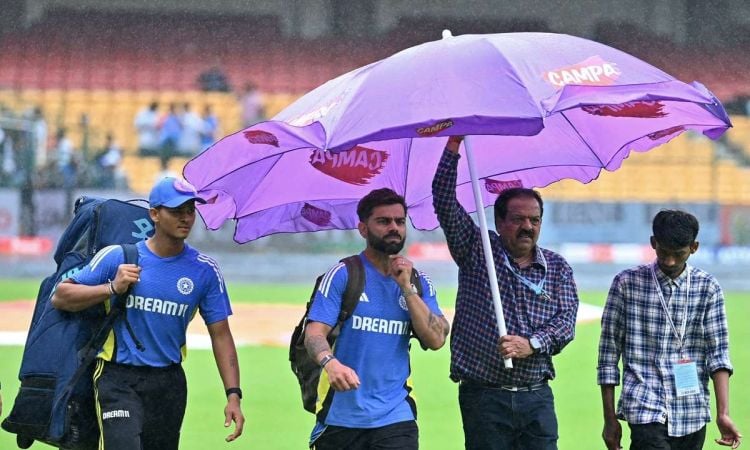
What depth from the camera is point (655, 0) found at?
26.3 m

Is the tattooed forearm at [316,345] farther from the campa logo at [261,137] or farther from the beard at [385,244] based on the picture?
the campa logo at [261,137]

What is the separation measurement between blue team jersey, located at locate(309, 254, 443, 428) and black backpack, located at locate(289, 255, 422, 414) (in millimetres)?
22

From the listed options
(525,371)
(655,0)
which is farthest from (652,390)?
(655,0)

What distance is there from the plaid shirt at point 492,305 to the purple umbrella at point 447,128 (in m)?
0.15

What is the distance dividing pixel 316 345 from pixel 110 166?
1884 centimetres

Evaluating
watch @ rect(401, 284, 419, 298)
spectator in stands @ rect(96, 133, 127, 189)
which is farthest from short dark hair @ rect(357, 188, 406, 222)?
spectator in stands @ rect(96, 133, 127, 189)

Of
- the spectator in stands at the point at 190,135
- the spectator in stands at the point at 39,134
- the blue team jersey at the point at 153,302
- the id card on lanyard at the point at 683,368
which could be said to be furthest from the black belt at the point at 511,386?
the spectator in stands at the point at 190,135

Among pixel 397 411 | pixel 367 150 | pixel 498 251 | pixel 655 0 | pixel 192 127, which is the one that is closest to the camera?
pixel 397 411

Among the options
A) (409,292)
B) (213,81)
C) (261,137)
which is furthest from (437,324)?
(213,81)

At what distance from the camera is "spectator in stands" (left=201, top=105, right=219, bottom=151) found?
2358cm

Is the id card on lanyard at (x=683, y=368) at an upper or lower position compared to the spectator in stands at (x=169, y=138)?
lower

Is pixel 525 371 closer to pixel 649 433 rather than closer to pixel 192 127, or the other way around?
pixel 649 433

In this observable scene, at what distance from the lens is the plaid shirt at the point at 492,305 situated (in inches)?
190

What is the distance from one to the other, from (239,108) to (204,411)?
1615cm
